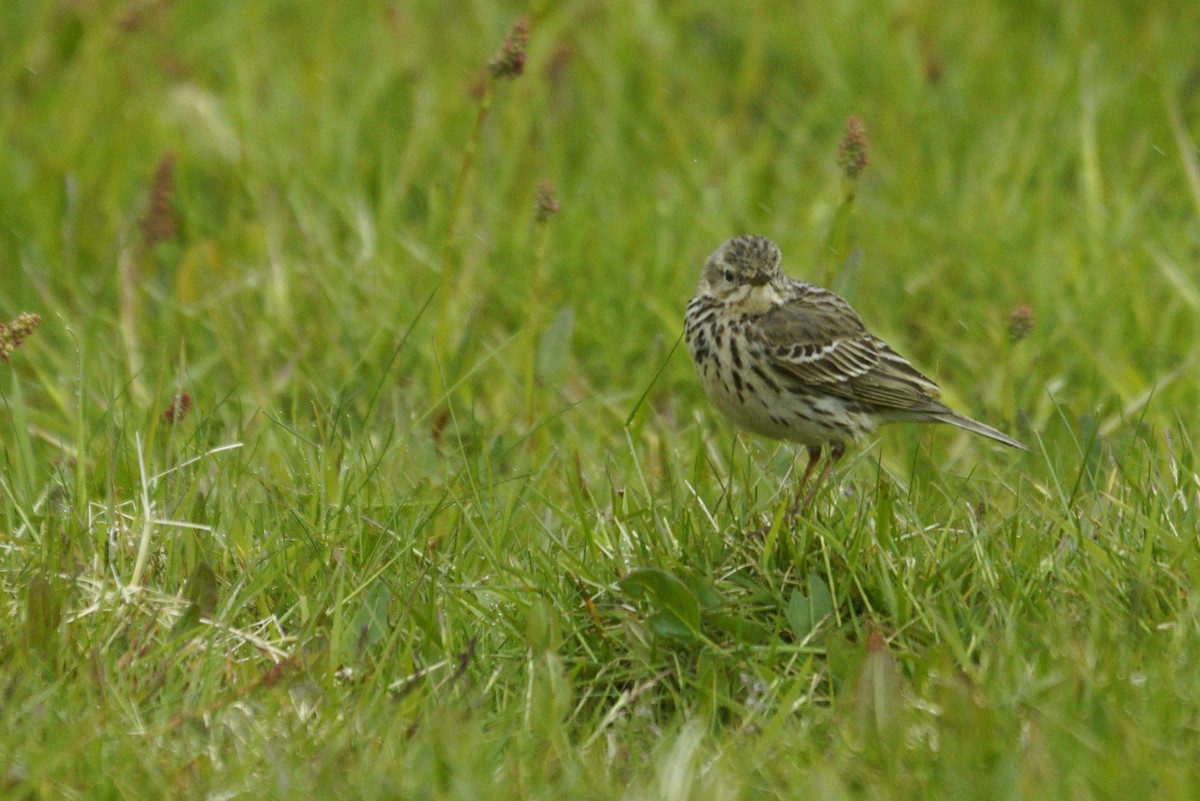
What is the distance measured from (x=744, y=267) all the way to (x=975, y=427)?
888 mm

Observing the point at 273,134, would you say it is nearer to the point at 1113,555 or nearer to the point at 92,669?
the point at 92,669

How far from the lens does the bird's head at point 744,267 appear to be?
5.56 metres

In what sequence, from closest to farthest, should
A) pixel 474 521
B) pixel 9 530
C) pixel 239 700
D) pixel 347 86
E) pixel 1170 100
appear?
pixel 239 700
pixel 9 530
pixel 474 521
pixel 1170 100
pixel 347 86

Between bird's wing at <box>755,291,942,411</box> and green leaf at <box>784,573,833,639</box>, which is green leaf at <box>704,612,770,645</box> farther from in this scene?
bird's wing at <box>755,291,942,411</box>

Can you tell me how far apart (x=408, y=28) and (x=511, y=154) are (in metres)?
1.47

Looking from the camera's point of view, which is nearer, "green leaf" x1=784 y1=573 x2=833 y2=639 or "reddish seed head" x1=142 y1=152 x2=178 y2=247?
"green leaf" x1=784 y1=573 x2=833 y2=639

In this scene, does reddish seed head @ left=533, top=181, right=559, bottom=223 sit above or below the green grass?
above

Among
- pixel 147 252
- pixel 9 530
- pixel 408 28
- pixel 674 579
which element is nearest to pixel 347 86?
pixel 408 28

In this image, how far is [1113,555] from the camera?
4086mm

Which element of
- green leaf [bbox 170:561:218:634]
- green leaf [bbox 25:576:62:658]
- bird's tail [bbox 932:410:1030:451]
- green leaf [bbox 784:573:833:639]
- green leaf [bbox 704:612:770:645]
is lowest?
green leaf [bbox 25:576:62:658]

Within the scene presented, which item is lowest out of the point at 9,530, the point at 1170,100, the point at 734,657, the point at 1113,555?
the point at 9,530

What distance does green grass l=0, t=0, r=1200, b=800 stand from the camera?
3654 mm

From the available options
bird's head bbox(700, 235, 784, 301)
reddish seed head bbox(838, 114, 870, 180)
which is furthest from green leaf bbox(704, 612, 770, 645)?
bird's head bbox(700, 235, 784, 301)

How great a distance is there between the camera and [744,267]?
557 cm
